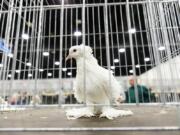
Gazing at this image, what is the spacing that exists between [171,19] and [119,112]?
220 cm

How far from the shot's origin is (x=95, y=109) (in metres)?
1.91

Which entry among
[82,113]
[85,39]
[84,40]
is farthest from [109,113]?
[85,39]

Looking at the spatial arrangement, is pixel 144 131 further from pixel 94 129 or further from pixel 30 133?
pixel 30 133

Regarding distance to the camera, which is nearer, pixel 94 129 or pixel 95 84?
pixel 94 129

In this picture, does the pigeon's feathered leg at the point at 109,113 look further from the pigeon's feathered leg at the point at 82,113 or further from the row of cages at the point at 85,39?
the row of cages at the point at 85,39

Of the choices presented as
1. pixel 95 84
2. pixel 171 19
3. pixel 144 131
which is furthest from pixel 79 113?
pixel 171 19

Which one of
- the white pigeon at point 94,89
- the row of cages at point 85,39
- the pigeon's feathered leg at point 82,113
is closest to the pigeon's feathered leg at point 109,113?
the white pigeon at point 94,89

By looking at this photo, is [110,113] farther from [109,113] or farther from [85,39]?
[85,39]

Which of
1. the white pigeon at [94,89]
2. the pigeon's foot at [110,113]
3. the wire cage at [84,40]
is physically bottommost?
the pigeon's foot at [110,113]

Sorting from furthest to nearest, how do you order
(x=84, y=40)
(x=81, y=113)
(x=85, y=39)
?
(x=85, y=39)
(x=81, y=113)
(x=84, y=40)

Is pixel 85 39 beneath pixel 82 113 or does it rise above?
above

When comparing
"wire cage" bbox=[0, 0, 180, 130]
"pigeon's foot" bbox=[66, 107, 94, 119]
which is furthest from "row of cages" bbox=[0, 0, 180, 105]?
"pigeon's foot" bbox=[66, 107, 94, 119]

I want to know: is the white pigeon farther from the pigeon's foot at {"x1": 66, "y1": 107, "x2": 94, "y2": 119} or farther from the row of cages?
the row of cages

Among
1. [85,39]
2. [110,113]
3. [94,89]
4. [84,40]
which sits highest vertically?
[85,39]
